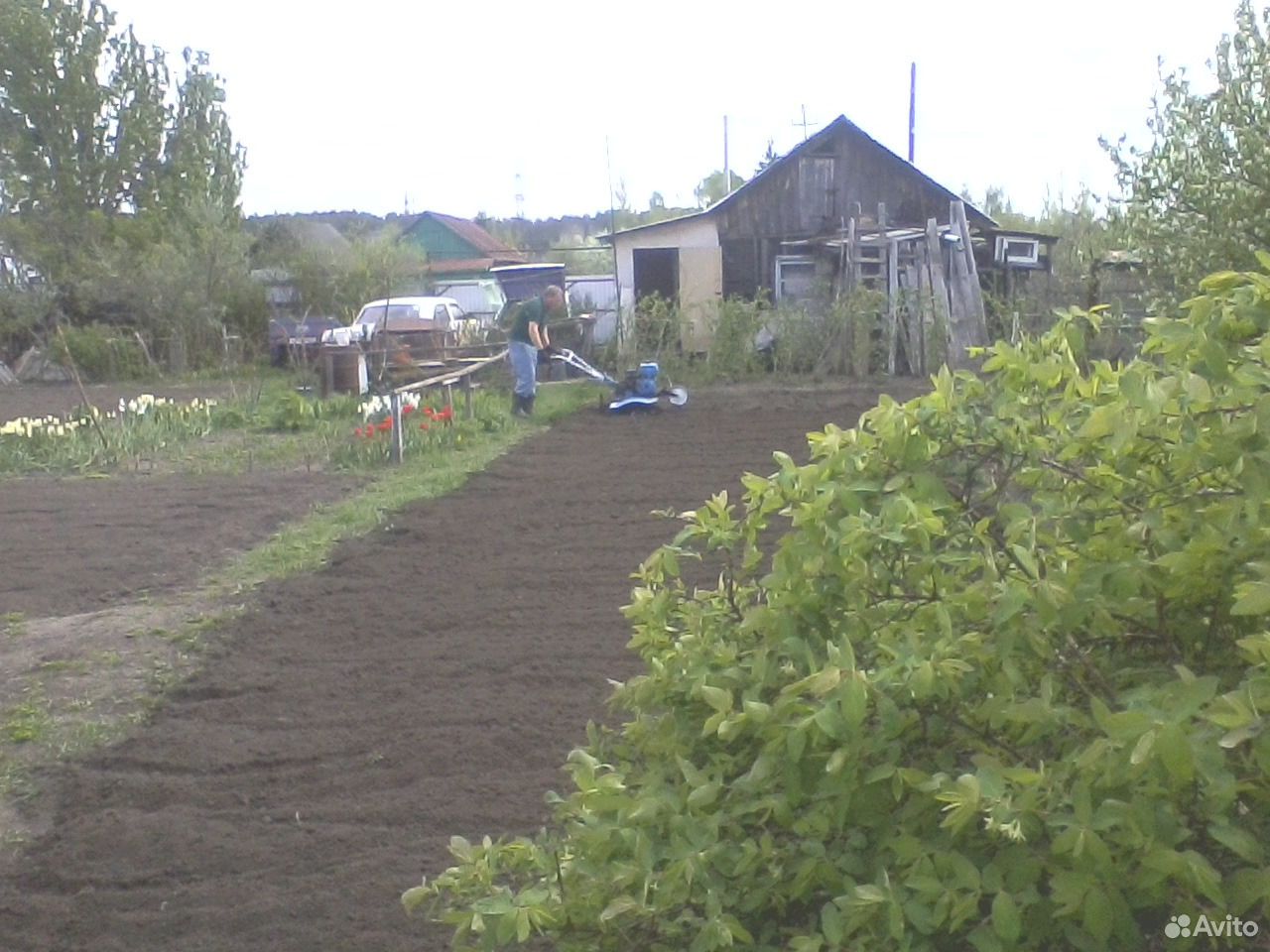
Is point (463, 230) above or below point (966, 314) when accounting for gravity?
above

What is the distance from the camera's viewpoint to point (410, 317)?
1067 inches

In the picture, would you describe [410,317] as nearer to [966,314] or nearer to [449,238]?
[966,314]

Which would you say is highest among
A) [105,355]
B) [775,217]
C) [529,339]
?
[775,217]

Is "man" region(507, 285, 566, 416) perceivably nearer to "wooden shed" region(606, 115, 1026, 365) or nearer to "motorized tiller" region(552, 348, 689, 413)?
"motorized tiller" region(552, 348, 689, 413)

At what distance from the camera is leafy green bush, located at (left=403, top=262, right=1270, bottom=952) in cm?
222

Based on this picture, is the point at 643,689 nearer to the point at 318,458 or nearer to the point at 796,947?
the point at 796,947

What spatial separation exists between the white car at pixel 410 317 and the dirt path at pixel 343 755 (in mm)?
15867

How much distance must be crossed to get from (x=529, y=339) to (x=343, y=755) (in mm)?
13305

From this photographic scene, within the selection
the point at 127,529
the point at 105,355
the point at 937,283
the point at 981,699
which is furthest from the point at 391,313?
the point at 981,699

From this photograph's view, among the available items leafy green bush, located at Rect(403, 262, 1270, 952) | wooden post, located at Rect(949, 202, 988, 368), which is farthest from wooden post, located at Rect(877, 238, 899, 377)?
leafy green bush, located at Rect(403, 262, 1270, 952)

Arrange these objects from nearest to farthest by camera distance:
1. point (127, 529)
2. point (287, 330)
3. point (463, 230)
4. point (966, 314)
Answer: point (127, 529)
point (966, 314)
point (287, 330)
point (463, 230)

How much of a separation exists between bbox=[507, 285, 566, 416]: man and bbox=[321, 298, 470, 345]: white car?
6.57 metres

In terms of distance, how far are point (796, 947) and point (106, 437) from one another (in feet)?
48.5

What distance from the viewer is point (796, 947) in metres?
2.44
